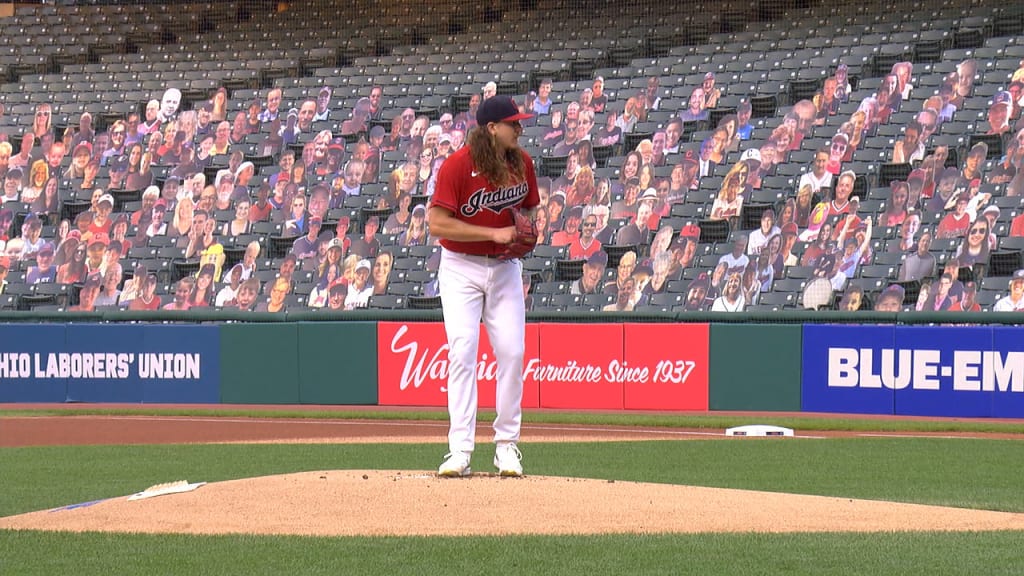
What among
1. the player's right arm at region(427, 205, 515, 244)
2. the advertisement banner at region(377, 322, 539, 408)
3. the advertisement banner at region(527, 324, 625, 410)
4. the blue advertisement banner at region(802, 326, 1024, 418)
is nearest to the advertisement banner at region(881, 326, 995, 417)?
the blue advertisement banner at region(802, 326, 1024, 418)

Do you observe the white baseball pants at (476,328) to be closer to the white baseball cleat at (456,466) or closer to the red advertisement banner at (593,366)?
the white baseball cleat at (456,466)

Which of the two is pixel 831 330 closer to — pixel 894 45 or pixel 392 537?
pixel 894 45

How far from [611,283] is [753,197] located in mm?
2073

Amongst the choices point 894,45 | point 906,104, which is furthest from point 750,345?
point 894,45

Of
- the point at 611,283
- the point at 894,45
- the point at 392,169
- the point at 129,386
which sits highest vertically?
the point at 894,45

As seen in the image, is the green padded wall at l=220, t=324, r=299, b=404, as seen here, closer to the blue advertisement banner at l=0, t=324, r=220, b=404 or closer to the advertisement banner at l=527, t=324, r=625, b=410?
the blue advertisement banner at l=0, t=324, r=220, b=404

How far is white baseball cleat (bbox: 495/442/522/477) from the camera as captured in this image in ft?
23.4

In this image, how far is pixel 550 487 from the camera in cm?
665

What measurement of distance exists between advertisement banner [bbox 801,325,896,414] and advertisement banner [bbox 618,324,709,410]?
1.17m

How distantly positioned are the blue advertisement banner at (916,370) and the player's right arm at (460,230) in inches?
381

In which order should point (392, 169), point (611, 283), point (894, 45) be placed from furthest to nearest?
point (392, 169), point (894, 45), point (611, 283)

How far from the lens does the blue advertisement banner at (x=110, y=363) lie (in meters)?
18.6

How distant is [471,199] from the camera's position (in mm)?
6980

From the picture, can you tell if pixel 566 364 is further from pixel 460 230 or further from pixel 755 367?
pixel 460 230
